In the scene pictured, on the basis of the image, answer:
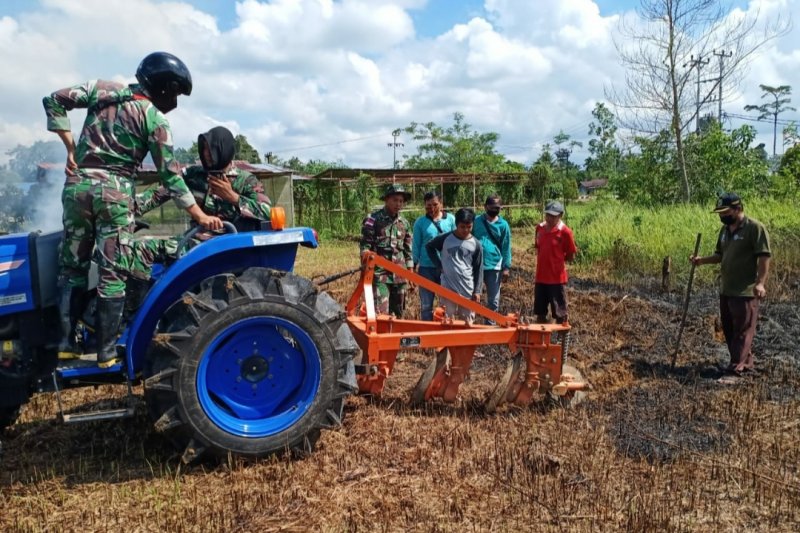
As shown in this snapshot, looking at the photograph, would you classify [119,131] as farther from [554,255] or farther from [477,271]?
[554,255]

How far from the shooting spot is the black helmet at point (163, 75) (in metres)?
3.48

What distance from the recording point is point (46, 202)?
14.3 feet

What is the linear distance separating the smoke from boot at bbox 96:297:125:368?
118 cm

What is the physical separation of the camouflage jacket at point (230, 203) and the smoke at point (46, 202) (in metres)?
0.81

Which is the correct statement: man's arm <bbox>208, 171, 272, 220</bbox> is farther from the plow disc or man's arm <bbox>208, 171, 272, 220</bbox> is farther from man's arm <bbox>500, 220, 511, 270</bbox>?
man's arm <bbox>500, 220, 511, 270</bbox>

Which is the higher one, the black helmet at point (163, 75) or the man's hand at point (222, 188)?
the black helmet at point (163, 75)

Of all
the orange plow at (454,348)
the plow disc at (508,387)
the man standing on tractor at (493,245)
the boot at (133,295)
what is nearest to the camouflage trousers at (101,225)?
the boot at (133,295)

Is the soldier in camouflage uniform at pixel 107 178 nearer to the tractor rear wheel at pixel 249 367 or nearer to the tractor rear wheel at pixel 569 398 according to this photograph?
the tractor rear wheel at pixel 249 367

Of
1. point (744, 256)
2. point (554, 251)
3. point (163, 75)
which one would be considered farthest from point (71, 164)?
point (744, 256)

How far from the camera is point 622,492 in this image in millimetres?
3227

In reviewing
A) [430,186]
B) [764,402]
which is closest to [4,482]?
[764,402]

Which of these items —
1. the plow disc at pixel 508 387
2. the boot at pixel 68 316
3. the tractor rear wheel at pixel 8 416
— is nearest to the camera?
the boot at pixel 68 316

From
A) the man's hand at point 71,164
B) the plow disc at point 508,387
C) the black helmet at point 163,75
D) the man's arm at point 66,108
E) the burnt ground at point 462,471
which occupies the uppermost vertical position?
the black helmet at point 163,75

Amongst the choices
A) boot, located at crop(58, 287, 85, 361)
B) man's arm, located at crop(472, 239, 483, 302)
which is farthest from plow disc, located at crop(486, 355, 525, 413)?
boot, located at crop(58, 287, 85, 361)
